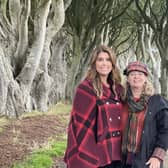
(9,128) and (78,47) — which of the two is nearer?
(9,128)

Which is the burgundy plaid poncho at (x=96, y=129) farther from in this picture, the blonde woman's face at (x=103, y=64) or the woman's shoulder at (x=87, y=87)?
the blonde woman's face at (x=103, y=64)

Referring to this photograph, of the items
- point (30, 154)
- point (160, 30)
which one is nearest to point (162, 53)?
point (160, 30)

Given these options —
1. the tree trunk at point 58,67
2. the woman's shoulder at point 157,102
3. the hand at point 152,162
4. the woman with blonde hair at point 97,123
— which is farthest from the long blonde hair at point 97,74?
the tree trunk at point 58,67

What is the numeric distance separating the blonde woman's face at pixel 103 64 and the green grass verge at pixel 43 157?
335 cm

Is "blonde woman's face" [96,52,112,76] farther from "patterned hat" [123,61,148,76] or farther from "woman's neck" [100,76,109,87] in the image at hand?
"patterned hat" [123,61,148,76]

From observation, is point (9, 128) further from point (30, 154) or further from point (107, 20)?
point (107, 20)

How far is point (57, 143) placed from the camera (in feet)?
32.1

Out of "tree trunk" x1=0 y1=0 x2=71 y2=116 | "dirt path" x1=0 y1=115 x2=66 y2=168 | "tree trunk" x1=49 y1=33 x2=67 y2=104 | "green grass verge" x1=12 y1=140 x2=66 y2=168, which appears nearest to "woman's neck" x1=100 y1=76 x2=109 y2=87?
"green grass verge" x1=12 y1=140 x2=66 y2=168

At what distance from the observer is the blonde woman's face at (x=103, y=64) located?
446 cm

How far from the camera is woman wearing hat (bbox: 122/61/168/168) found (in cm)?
421

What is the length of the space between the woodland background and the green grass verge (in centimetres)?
298

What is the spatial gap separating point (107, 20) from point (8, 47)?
31.8 feet

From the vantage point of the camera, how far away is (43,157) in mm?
8125

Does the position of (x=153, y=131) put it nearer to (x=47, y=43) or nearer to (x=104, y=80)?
(x=104, y=80)
